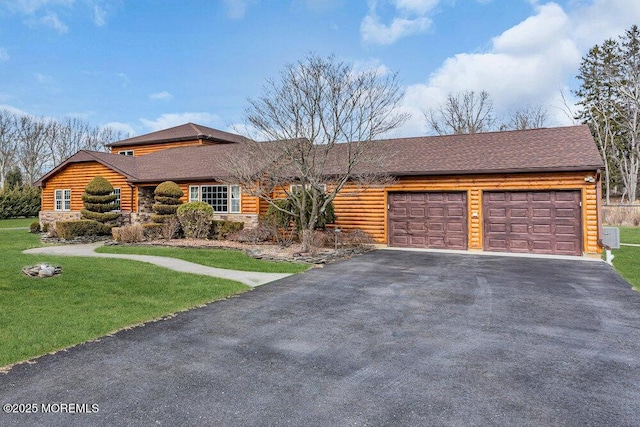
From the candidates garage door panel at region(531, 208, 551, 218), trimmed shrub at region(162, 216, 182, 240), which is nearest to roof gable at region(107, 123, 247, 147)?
trimmed shrub at region(162, 216, 182, 240)

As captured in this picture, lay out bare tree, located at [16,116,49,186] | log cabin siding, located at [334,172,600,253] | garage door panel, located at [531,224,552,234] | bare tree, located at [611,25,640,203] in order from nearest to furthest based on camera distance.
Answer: log cabin siding, located at [334,172,600,253] < garage door panel, located at [531,224,552,234] < bare tree, located at [611,25,640,203] < bare tree, located at [16,116,49,186]

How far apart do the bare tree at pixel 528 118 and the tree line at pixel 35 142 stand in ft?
175

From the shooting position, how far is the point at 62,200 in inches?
863

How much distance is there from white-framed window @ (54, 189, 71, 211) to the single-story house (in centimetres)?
477

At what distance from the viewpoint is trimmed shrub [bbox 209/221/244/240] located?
1630 cm

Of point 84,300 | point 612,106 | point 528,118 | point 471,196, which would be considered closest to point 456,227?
point 471,196

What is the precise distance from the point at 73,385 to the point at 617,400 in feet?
16.5

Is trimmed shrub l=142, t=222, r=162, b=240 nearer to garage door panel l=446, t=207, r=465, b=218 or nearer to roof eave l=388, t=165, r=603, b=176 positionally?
roof eave l=388, t=165, r=603, b=176

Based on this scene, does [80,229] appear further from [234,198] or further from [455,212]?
[455,212]

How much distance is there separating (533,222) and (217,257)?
10565mm

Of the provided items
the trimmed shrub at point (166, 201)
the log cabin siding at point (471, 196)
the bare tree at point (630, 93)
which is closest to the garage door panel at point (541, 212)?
the log cabin siding at point (471, 196)

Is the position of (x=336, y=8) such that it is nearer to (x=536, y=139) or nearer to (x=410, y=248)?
(x=536, y=139)

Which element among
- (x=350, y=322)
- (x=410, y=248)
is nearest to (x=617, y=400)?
(x=350, y=322)

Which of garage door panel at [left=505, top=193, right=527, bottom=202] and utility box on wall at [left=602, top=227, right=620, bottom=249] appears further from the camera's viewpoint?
garage door panel at [left=505, top=193, right=527, bottom=202]
